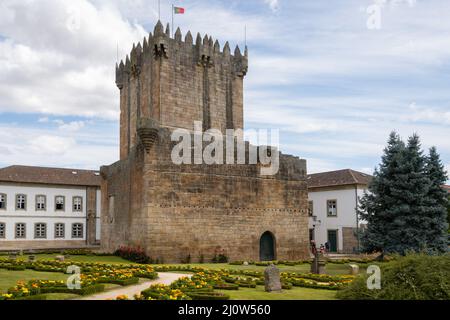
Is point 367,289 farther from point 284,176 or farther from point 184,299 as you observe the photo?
point 284,176

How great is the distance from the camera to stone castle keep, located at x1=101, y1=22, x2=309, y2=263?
28.2 meters

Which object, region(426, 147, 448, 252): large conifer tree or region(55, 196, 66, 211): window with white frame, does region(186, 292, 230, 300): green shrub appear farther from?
region(55, 196, 66, 211): window with white frame

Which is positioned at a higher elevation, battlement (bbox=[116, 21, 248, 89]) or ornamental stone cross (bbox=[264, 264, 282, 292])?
battlement (bbox=[116, 21, 248, 89])

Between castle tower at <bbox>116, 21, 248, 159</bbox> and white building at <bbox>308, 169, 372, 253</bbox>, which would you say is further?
white building at <bbox>308, 169, 372, 253</bbox>

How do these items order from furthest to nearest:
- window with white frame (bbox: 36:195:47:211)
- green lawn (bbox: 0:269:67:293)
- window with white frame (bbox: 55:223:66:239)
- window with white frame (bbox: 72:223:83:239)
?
window with white frame (bbox: 72:223:83:239), window with white frame (bbox: 55:223:66:239), window with white frame (bbox: 36:195:47:211), green lawn (bbox: 0:269:67:293)

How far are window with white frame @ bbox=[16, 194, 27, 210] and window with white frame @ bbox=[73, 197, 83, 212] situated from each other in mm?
5183

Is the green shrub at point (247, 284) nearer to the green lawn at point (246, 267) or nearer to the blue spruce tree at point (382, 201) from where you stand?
the green lawn at point (246, 267)

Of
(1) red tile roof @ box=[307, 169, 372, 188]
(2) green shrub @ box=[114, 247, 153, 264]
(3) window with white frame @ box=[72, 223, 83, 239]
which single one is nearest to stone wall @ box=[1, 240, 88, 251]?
(3) window with white frame @ box=[72, 223, 83, 239]

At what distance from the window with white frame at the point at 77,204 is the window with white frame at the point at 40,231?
12.2 ft

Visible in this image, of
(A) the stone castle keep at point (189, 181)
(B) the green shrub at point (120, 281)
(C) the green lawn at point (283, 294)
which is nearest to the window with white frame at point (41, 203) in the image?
(A) the stone castle keep at point (189, 181)

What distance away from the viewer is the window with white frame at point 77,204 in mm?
53031
